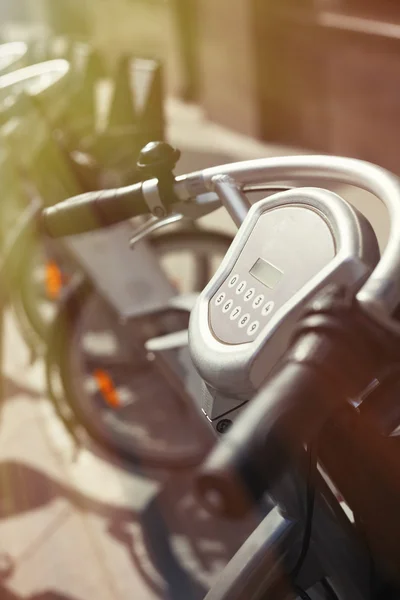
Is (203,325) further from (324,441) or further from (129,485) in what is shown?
(129,485)

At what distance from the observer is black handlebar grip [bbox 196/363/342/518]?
0.70m

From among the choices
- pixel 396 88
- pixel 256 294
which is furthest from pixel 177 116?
pixel 256 294

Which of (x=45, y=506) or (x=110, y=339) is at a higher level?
(x=110, y=339)

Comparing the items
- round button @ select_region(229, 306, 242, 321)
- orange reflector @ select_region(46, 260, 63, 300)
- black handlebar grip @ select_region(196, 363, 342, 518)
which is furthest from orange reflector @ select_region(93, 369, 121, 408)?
black handlebar grip @ select_region(196, 363, 342, 518)

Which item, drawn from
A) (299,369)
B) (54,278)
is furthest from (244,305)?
(54,278)

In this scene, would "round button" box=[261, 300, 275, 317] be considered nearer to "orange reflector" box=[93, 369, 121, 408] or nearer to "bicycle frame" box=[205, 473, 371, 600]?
"bicycle frame" box=[205, 473, 371, 600]

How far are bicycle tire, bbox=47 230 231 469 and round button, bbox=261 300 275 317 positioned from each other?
5.48ft

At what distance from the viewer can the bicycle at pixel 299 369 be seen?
2.39 ft

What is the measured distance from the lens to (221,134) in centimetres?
581

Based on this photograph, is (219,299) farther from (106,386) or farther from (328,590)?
(106,386)

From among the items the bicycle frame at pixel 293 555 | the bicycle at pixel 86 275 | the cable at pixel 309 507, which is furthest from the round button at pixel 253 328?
the bicycle at pixel 86 275

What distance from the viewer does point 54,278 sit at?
11.9 feet

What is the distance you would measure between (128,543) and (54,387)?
2.32 feet

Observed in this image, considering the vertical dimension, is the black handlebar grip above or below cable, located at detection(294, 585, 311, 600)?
above
